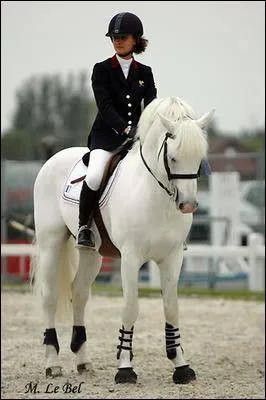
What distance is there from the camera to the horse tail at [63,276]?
442cm

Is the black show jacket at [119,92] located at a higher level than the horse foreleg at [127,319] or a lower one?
higher

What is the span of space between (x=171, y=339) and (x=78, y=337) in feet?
2.78

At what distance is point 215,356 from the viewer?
6.79 metres

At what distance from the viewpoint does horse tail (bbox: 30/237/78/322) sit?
4.42m

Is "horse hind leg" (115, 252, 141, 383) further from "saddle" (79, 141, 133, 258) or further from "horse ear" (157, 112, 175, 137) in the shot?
"horse ear" (157, 112, 175, 137)

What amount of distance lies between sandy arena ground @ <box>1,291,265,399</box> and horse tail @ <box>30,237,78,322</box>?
29cm

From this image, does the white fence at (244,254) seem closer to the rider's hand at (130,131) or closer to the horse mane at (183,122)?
the rider's hand at (130,131)

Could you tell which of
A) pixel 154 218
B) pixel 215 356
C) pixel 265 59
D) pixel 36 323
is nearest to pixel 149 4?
pixel 154 218

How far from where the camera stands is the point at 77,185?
3.94m

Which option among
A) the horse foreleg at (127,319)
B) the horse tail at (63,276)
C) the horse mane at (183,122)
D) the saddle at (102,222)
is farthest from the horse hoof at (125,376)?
the horse tail at (63,276)

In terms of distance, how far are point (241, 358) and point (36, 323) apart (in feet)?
9.87

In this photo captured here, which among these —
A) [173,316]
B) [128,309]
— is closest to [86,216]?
[128,309]

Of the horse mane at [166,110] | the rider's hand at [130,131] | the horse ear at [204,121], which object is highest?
the horse mane at [166,110]

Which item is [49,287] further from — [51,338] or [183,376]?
[183,376]
